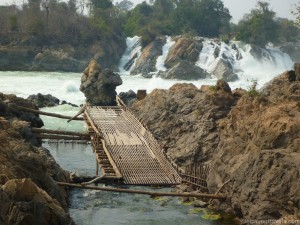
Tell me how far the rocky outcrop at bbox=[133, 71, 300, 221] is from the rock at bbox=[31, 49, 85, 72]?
31.7m

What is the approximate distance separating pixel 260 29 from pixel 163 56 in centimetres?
1221

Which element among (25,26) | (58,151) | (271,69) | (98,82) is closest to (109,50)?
(25,26)

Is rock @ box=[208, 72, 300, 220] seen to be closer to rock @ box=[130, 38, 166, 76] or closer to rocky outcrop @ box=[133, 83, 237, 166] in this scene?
rocky outcrop @ box=[133, 83, 237, 166]

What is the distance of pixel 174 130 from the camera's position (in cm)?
1753

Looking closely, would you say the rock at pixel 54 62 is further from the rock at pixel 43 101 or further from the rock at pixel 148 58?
the rock at pixel 43 101

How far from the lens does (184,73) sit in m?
43.7

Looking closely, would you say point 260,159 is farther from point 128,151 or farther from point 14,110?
point 14,110

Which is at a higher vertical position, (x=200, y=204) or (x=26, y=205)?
(x=26, y=205)

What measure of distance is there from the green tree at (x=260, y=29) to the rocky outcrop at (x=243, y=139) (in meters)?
39.8

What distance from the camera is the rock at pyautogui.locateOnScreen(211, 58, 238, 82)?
4431cm

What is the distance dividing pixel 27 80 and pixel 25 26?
1708cm

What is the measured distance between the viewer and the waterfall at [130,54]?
180ft

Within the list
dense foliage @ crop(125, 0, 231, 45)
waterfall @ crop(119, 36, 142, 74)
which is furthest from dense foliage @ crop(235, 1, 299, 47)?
waterfall @ crop(119, 36, 142, 74)

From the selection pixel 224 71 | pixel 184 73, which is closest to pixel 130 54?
pixel 224 71
